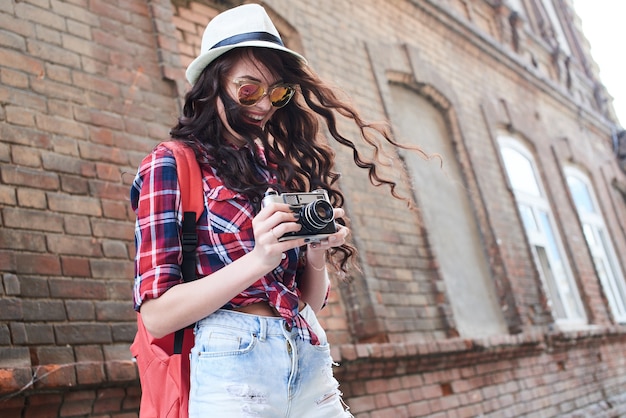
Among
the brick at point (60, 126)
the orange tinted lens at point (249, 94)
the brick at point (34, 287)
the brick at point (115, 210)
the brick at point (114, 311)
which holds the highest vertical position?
the brick at point (60, 126)

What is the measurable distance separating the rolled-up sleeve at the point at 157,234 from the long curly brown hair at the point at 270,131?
163 millimetres

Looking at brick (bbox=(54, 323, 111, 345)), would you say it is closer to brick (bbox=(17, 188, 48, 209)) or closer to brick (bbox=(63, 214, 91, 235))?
brick (bbox=(63, 214, 91, 235))

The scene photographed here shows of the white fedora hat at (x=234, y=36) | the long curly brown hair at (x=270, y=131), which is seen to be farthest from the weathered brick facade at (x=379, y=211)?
the white fedora hat at (x=234, y=36)

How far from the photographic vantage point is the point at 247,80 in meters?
2.00

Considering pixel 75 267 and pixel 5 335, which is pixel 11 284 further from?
pixel 75 267

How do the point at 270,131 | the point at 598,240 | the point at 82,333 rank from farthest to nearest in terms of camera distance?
the point at 598,240 → the point at 82,333 → the point at 270,131

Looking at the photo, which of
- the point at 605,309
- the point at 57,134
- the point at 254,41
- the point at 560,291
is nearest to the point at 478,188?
the point at 560,291

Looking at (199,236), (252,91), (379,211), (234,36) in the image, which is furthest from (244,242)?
(379,211)

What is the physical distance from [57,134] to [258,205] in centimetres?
202

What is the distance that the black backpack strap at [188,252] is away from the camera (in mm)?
1786

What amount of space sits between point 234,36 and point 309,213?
0.60m

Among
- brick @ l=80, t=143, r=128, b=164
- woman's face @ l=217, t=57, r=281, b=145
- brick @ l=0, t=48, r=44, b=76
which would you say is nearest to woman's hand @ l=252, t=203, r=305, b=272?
woman's face @ l=217, t=57, r=281, b=145

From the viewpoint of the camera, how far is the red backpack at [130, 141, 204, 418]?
1762mm

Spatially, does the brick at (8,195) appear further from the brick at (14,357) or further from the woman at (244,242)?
the woman at (244,242)
